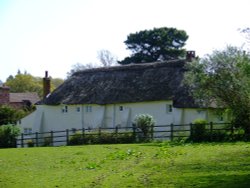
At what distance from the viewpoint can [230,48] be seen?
3503 cm

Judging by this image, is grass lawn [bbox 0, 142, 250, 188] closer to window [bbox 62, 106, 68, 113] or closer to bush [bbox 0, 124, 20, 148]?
bush [bbox 0, 124, 20, 148]

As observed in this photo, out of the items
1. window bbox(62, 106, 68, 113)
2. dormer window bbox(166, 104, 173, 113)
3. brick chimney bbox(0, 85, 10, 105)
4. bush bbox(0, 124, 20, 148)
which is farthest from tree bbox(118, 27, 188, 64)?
bush bbox(0, 124, 20, 148)

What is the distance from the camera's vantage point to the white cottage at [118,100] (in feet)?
145

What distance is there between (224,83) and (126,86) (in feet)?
55.8

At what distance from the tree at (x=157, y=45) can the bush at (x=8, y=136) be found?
33848mm

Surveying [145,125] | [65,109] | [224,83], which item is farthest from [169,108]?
[65,109]

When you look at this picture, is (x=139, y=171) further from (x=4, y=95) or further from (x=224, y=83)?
(x=4, y=95)

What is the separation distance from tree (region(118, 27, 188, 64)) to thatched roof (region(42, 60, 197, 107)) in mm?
19128

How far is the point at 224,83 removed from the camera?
33.6 meters

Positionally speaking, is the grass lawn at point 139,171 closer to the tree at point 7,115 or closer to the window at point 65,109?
the window at point 65,109

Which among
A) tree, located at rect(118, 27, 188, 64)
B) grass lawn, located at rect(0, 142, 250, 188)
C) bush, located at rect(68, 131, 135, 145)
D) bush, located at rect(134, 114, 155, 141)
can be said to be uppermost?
tree, located at rect(118, 27, 188, 64)

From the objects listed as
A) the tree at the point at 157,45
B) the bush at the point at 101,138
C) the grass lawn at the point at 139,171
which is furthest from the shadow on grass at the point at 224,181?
the tree at the point at 157,45

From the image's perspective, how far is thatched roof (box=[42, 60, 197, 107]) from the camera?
45.6 m

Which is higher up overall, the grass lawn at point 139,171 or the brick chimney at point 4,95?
the brick chimney at point 4,95
